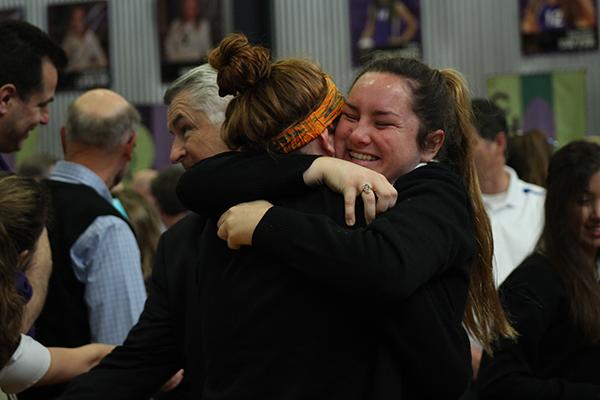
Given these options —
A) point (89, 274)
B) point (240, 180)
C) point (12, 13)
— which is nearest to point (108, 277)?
point (89, 274)

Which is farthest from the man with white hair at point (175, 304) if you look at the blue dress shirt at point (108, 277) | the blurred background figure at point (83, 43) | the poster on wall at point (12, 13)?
the poster on wall at point (12, 13)

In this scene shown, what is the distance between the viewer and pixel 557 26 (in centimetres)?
800

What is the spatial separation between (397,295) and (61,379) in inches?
59.7

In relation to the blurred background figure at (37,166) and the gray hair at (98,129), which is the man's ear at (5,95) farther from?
the blurred background figure at (37,166)

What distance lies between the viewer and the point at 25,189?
9.27 ft

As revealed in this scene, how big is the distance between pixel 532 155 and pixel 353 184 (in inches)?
141

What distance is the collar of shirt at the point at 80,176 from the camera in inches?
148

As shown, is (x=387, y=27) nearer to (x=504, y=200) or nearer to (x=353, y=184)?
(x=504, y=200)

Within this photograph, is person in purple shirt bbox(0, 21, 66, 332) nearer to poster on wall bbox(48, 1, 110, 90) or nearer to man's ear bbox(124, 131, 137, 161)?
man's ear bbox(124, 131, 137, 161)

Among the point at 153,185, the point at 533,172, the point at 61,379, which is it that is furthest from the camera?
the point at 153,185

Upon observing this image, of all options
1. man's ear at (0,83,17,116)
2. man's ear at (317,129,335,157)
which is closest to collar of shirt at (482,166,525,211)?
man's ear at (0,83,17,116)

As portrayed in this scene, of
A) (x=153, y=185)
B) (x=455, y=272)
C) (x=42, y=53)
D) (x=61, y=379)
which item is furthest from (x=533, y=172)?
(x=455, y=272)

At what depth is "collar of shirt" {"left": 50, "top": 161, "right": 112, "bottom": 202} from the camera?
3760 millimetres

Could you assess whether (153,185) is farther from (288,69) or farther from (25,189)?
(288,69)
